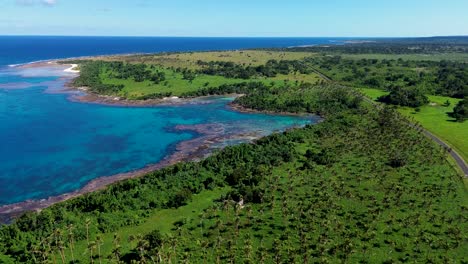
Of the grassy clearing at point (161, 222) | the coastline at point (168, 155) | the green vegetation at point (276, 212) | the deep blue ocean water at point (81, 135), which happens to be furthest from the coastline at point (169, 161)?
the grassy clearing at point (161, 222)

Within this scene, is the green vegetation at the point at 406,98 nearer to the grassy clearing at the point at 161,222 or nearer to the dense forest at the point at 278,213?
the dense forest at the point at 278,213

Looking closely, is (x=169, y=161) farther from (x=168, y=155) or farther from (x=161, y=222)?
(x=161, y=222)

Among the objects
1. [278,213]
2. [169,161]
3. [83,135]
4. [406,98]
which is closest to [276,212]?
[278,213]

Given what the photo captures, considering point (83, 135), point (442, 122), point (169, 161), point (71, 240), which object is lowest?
point (169, 161)

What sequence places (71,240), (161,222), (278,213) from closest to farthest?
(71,240) < (161,222) < (278,213)

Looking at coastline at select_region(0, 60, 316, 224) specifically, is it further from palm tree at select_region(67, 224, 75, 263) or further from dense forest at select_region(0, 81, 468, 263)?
palm tree at select_region(67, 224, 75, 263)

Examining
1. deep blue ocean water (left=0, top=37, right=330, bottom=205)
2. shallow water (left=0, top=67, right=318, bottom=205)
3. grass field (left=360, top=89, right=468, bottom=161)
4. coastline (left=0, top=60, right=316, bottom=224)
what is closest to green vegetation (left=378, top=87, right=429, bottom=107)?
grass field (left=360, top=89, right=468, bottom=161)
